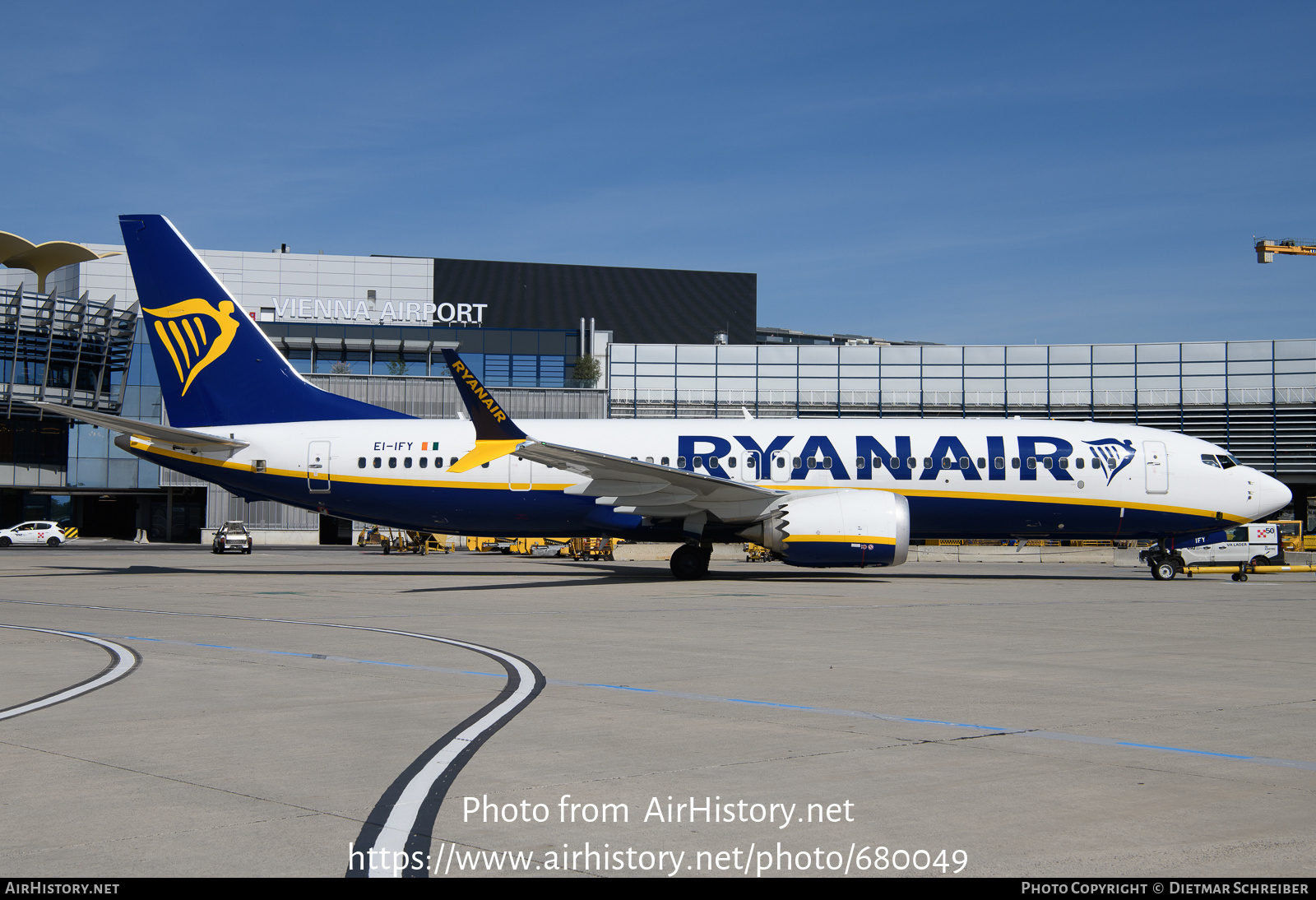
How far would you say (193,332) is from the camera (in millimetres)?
29984

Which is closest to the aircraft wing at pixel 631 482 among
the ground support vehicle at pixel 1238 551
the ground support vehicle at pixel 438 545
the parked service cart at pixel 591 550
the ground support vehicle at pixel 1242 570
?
the ground support vehicle at pixel 1238 551

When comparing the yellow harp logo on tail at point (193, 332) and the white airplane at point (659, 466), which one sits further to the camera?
the yellow harp logo on tail at point (193, 332)

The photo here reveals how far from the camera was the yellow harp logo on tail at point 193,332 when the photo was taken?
29.9 meters

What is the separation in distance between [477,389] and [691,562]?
25.5 feet

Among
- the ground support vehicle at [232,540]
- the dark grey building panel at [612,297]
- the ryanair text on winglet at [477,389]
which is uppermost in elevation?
the dark grey building panel at [612,297]

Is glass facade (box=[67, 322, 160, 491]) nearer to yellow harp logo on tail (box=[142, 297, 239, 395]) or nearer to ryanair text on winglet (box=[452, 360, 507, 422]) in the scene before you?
yellow harp logo on tail (box=[142, 297, 239, 395])

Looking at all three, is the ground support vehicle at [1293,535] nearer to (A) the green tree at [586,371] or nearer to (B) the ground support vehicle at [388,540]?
(B) the ground support vehicle at [388,540]

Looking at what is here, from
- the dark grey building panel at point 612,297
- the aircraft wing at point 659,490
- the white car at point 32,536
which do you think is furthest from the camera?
the dark grey building panel at point 612,297

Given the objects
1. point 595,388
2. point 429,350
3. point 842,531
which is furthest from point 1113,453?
point 429,350

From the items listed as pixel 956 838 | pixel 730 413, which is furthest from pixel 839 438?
pixel 730 413

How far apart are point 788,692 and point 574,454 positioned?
622 inches

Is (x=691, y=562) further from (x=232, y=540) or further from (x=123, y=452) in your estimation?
(x=123, y=452)

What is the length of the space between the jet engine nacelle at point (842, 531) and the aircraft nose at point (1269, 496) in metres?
9.98

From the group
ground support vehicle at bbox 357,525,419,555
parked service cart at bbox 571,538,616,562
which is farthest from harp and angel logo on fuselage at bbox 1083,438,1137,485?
ground support vehicle at bbox 357,525,419,555
